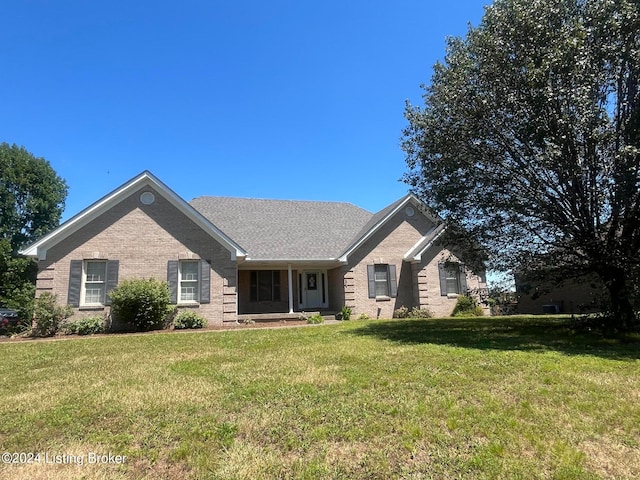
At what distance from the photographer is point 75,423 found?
4.58 meters

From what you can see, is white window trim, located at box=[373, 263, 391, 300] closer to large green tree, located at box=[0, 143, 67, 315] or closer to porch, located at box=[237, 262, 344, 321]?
porch, located at box=[237, 262, 344, 321]

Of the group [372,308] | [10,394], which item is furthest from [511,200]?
[10,394]

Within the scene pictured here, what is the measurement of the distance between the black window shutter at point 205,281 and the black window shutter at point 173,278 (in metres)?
0.98

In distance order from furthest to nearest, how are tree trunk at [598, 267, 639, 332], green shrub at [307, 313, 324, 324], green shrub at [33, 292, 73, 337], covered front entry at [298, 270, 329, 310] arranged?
covered front entry at [298, 270, 329, 310]
green shrub at [307, 313, 324, 324]
green shrub at [33, 292, 73, 337]
tree trunk at [598, 267, 639, 332]

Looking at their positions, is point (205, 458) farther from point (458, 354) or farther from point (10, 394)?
point (458, 354)

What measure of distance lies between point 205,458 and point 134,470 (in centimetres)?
62

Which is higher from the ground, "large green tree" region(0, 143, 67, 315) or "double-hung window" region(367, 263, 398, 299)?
"large green tree" region(0, 143, 67, 315)

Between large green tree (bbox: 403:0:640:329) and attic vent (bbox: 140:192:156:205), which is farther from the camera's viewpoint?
attic vent (bbox: 140:192:156:205)

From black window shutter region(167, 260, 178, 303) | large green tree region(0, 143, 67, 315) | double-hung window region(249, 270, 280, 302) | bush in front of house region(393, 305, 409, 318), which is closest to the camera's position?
black window shutter region(167, 260, 178, 303)

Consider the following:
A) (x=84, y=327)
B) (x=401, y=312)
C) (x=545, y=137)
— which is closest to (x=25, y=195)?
(x=84, y=327)

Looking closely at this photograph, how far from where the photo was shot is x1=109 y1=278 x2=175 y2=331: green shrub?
14.5 metres

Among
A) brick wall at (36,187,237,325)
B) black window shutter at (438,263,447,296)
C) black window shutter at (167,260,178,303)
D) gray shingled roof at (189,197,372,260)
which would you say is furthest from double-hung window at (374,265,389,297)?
black window shutter at (167,260,178,303)

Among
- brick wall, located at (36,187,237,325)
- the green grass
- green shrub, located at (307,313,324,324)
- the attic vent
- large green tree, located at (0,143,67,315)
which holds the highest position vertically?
large green tree, located at (0,143,67,315)

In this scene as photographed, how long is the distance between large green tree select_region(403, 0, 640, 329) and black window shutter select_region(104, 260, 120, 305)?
12.3 metres
